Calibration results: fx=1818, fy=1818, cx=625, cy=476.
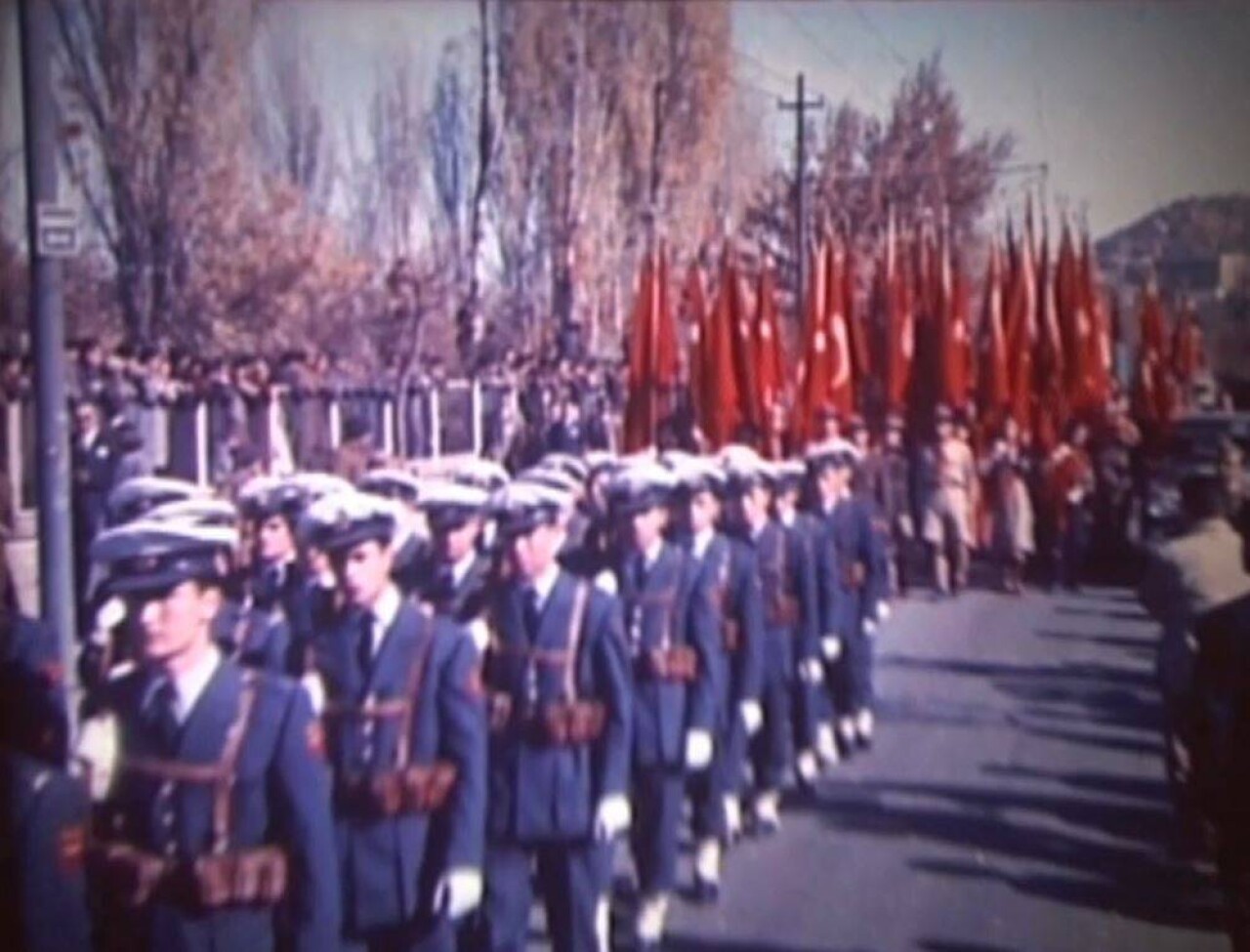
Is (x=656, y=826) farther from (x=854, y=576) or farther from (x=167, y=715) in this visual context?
(x=167, y=715)

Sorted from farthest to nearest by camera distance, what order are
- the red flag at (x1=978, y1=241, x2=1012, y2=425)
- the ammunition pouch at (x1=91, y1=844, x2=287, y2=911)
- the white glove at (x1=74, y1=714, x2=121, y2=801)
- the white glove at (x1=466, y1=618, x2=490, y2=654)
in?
the red flag at (x1=978, y1=241, x2=1012, y2=425), the white glove at (x1=466, y1=618, x2=490, y2=654), the white glove at (x1=74, y1=714, x2=121, y2=801), the ammunition pouch at (x1=91, y1=844, x2=287, y2=911)

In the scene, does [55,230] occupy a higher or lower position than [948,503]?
higher

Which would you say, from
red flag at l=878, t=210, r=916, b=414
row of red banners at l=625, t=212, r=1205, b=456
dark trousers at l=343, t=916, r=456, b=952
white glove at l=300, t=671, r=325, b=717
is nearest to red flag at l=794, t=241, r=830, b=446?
row of red banners at l=625, t=212, r=1205, b=456

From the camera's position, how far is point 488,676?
3.20 metres

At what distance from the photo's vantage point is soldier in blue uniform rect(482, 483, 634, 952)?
3188mm

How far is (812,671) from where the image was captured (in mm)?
3455

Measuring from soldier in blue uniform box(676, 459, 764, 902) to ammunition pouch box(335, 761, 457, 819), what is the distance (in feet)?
1.76

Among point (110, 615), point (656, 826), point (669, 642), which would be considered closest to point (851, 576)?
point (669, 642)

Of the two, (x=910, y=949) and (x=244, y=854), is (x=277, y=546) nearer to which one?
(x=244, y=854)

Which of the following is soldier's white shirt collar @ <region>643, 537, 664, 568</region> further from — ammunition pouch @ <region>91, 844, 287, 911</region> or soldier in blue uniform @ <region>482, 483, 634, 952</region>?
ammunition pouch @ <region>91, 844, 287, 911</region>

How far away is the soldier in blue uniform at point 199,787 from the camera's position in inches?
116

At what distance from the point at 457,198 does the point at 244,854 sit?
47.4 inches

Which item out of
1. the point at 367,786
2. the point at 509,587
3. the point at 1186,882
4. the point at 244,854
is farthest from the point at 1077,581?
the point at 244,854

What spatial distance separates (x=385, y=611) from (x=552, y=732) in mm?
361
